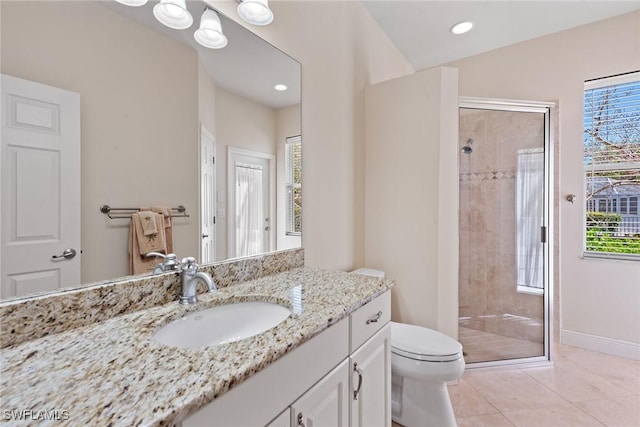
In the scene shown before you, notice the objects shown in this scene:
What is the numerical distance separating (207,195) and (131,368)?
0.74 metres

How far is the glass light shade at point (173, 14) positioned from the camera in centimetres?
101

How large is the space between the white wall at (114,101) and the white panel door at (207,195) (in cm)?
6

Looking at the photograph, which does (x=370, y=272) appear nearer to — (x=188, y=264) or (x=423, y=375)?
(x=423, y=375)

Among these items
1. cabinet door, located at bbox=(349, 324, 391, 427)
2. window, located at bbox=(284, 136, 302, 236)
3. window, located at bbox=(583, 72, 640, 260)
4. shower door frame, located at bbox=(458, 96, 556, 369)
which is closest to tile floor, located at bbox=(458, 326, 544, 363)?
shower door frame, located at bbox=(458, 96, 556, 369)

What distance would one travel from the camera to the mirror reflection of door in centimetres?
136

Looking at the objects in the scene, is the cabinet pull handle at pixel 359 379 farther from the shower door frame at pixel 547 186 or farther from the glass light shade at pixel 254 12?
the shower door frame at pixel 547 186

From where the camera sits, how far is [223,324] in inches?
38.7

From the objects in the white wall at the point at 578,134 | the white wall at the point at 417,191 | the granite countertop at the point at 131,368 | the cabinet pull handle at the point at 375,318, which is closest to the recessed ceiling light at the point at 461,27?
the white wall at the point at 578,134

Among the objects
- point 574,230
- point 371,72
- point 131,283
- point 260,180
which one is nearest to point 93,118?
point 131,283

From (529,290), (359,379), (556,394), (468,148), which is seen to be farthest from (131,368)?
(529,290)

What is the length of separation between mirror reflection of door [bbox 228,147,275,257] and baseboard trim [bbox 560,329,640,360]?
2.70 m

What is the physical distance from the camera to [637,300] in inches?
89.0

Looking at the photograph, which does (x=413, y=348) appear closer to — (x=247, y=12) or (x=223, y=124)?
(x=223, y=124)

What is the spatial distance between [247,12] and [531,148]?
2.35 metres
